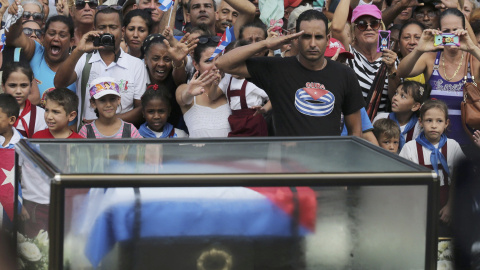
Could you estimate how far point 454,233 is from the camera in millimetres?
3893

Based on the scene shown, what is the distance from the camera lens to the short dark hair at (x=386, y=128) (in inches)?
224

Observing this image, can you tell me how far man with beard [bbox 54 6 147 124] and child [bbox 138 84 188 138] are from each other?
0.63 feet

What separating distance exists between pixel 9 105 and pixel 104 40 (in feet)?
3.14

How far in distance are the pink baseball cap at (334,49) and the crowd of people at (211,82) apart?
0.04 ft

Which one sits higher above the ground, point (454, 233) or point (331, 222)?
point (331, 222)

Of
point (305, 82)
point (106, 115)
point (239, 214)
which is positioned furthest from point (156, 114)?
point (239, 214)

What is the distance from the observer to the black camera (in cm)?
554

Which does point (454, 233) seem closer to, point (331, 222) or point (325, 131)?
point (325, 131)

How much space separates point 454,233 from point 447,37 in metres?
2.25

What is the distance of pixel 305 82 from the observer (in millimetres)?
4324

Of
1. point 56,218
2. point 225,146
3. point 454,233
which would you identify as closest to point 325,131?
point 454,233

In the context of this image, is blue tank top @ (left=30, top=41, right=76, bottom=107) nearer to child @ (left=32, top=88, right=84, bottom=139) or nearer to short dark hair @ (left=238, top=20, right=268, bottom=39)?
child @ (left=32, top=88, right=84, bottom=139)

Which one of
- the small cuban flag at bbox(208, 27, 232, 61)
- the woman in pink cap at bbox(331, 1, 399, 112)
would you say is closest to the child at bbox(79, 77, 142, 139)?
the small cuban flag at bbox(208, 27, 232, 61)

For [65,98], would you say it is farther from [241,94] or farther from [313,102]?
[313,102]
